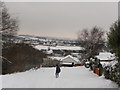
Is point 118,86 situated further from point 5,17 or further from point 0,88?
point 5,17

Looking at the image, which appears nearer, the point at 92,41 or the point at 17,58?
the point at 17,58

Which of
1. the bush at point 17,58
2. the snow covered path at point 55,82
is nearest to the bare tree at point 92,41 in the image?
the bush at point 17,58

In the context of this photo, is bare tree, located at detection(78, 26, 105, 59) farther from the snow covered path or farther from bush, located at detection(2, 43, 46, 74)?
the snow covered path

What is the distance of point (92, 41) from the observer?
200 feet

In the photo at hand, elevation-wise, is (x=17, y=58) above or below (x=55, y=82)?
below

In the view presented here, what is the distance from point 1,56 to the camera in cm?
3341

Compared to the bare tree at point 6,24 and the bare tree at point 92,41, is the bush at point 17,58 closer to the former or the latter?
the bare tree at point 6,24

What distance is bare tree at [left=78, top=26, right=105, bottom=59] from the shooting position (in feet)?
197

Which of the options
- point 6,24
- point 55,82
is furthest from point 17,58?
point 55,82

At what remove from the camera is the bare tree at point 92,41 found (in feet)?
→ 197

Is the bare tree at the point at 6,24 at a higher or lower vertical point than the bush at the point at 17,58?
higher

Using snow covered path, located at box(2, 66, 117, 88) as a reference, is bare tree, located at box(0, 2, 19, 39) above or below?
above

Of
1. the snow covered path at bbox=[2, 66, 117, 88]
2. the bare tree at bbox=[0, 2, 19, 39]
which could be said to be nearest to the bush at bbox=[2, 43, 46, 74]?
the bare tree at bbox=[0, 2, 19, 39]

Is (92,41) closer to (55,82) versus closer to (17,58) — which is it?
(17,58)
